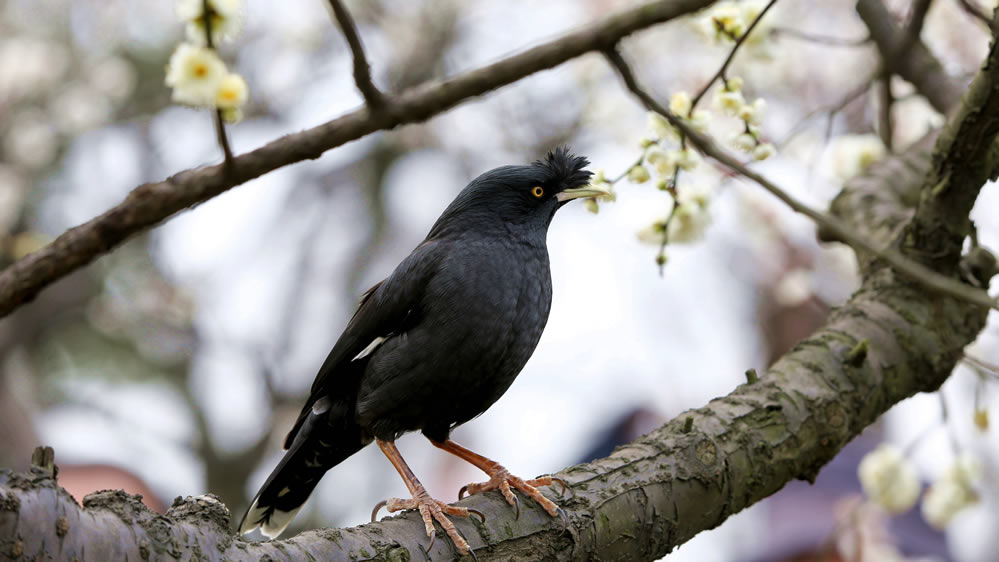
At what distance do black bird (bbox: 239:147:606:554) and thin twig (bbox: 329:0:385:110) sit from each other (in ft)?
5.05

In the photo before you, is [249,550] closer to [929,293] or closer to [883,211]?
[929,293]

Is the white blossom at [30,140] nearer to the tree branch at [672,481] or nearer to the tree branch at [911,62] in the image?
the tree branch at [911,62]

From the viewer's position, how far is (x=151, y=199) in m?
1.76

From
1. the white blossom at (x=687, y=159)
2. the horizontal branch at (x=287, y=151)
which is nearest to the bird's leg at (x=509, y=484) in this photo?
the white blossom at (x=687, y=159)

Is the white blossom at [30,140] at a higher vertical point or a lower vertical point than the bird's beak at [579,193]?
higher

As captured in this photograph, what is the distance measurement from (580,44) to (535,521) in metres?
1.48

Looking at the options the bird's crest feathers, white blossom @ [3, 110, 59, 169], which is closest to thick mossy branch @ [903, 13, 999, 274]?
the bird's crest feathers

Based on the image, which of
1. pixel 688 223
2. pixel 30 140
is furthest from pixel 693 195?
pixel 30 140

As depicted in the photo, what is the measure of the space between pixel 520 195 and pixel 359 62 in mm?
2077

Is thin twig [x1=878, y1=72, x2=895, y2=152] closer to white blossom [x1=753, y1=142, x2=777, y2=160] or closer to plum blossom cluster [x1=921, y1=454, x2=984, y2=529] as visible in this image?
plum blossom cluster [x1=921, y1=454, x2=984, y2=529]

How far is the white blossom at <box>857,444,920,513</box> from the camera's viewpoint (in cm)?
446

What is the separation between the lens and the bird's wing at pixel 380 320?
11.7 ft

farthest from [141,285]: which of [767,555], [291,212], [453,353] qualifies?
[453,353]

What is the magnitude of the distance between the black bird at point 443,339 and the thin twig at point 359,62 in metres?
1.54
